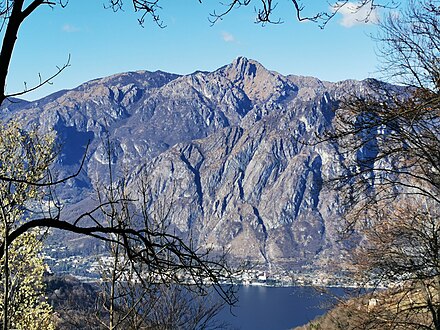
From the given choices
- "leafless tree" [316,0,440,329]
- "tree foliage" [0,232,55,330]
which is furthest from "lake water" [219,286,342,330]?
"leafless tree" [316,0,440,329]

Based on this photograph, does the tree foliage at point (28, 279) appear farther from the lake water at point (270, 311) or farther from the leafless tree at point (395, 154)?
the lake water at point (270, 311)

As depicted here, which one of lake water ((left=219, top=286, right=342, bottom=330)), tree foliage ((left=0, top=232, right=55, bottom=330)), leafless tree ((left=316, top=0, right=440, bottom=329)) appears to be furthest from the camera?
lake water ((left=219, top=286, right=342, bottom=330))

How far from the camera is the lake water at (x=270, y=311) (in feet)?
334

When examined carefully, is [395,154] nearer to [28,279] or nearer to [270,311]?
[28,279]

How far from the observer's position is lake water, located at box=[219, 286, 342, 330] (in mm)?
101688

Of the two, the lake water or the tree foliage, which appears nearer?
the tree foliage

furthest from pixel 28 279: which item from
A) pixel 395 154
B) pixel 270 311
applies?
pixel 270 311

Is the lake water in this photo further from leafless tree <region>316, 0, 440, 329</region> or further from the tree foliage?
leafless tree <region>316, 0, 440, 329</region>

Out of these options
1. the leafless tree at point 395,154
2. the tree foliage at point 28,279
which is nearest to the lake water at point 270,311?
the tree foliage at point 28,279

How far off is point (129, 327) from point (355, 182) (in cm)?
448

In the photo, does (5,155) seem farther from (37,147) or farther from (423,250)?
(423,250)

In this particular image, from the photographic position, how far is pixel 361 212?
879 cm

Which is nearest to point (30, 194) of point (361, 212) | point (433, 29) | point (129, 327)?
point (129, 327)

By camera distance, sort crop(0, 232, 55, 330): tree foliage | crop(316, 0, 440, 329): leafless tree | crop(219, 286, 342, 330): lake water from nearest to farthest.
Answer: crop(316, 0, 440, 329): leafless tree
crop(0, 232, 55, 330): tree foliage
crop(219, 286, 342, 330): lake water
